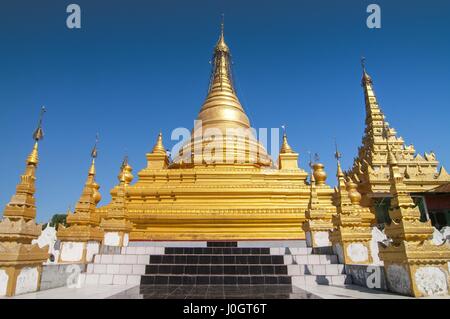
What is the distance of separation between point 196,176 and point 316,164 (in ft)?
24.2

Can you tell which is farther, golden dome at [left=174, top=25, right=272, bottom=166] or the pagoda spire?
golden dome at [left=174, top=25, right=272, bottom=166]

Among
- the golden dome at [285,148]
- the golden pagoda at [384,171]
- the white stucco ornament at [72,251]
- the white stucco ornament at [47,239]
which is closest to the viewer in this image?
the white stucco ornament at [72,251]

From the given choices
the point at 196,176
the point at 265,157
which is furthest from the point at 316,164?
the point at 196,176

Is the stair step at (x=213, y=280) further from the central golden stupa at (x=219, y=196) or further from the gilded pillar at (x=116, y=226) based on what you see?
the central golden stupa at (x=219, y=196)

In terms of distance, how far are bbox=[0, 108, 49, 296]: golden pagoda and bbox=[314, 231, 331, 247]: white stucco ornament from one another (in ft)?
26.3

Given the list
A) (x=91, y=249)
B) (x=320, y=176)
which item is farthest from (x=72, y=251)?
(x=320, y=176)

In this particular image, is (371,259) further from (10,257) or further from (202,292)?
(10,257)

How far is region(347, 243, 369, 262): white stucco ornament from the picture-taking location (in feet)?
25.3

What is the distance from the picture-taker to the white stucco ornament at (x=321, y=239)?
965cm

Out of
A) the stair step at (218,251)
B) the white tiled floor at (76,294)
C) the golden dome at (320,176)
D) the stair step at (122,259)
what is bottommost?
the white tiled floor at (76,294)

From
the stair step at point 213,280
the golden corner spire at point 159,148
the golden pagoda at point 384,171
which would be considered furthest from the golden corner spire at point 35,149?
the golden pagoda at point 384,171

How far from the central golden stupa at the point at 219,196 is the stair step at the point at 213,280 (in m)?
3.78

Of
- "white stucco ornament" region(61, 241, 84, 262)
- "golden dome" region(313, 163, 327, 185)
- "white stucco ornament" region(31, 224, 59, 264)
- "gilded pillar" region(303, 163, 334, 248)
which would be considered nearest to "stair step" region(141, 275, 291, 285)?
"white stucco ornament" region(61, 241, 84, 262)

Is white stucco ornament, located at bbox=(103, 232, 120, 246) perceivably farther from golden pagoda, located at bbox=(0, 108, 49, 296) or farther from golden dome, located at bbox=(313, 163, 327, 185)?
golden dome, located at bbox=(313, 163, 327, 185)
